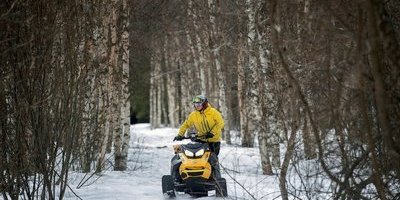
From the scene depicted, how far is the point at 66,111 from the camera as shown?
6094 mm

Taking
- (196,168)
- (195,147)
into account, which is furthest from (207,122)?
(196,168)

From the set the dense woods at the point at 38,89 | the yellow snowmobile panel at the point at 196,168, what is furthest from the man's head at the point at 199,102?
the dense woods at the point at 38,89

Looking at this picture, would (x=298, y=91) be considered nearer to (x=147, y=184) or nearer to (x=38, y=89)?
(x=38, y=89)

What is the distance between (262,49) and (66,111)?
751 cm

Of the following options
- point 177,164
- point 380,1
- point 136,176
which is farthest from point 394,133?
point 136,176

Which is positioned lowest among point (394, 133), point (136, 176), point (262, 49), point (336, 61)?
point (136, 176)

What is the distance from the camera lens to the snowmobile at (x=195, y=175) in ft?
29.1

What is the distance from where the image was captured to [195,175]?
8898mm

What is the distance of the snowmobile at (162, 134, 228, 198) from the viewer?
29.1 feet

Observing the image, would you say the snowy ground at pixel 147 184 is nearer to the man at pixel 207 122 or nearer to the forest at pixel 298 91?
the man at pixel 207 122

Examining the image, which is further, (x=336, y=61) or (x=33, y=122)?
(x=33, y=122)

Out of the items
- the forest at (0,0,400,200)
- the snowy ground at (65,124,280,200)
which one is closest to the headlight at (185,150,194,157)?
the snowy ground at (65,124,280,200)

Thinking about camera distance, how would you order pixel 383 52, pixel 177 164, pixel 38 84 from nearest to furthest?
1. pixel 383 52
2. pixel 38 84
3. pixel 177 164

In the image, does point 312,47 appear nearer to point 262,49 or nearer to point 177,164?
point 177,164
